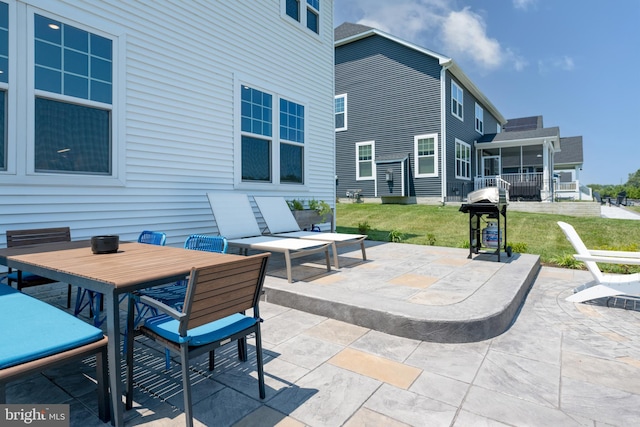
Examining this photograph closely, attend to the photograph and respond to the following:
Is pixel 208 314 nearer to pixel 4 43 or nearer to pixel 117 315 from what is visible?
pixel 117 315

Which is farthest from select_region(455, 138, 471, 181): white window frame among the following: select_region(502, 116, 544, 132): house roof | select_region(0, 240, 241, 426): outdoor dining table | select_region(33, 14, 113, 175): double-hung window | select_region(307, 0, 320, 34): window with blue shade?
select_region(502, 116, 544, 132): house roof

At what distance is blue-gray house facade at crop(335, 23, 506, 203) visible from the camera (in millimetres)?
14633

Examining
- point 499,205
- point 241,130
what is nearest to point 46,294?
point 241,130

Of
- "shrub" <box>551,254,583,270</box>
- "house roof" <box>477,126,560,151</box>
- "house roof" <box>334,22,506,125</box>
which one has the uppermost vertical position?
"house roof" <box>334,22,506,125</box>

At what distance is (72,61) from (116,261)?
10.4ft

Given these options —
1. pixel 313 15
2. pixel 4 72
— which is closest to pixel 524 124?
pixel 313 15

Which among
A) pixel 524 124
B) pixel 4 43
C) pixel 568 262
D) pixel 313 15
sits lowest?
pixel 568 262

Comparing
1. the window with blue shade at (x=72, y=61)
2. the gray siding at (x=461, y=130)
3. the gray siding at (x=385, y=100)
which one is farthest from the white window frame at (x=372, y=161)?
the window with blue shade at (x=72, y=61)

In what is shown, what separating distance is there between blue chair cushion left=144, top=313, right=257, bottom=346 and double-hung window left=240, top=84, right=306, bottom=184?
4552 mm

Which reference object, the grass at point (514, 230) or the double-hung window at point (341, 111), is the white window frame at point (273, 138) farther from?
the double-hung window at point (341, 111)

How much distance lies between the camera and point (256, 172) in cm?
662

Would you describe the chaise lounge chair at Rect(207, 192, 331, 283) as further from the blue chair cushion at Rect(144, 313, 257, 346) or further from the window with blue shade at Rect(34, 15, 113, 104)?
the blue chair cushion at Rect(144, 313, 257, 346)

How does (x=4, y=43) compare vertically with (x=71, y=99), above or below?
above

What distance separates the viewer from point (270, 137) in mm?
6773
